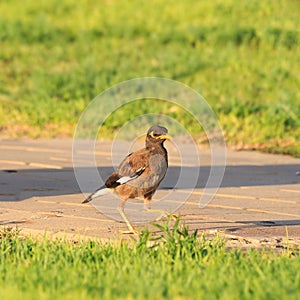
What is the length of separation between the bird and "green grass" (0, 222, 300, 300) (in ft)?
1.84

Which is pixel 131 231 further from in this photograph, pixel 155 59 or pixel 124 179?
pixel 155 59

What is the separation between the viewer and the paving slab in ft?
25.3

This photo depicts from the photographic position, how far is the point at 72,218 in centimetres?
804

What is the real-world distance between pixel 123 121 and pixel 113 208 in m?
5.84

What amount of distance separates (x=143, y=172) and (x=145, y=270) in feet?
5.45

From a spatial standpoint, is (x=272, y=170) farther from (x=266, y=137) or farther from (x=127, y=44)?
(x=127, y=44)

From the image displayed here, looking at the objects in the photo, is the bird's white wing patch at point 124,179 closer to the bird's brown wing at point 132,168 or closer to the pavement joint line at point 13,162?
the bird's brown wing at point 132,168

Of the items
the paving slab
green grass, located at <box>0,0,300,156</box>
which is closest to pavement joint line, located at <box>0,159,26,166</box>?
the paving slab

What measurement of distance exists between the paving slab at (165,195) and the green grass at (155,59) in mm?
1026

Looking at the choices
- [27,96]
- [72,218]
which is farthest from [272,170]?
[27,96]

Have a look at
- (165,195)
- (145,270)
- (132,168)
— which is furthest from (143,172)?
(165,195)

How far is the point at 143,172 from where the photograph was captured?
7305mm

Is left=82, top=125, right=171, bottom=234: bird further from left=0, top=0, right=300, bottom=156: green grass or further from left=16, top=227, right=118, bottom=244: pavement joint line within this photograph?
left=0, top=0, right=300, bottom=156: green grass

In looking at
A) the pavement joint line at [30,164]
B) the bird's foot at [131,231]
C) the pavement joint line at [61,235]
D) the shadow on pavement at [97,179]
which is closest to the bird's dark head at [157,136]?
the bird's foot at [131,231]
